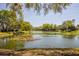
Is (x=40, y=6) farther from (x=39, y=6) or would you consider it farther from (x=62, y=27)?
(x=62, y=27)

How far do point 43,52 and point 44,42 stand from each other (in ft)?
0.25

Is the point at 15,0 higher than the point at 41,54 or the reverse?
higher

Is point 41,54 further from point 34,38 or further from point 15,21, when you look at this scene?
point 15,21

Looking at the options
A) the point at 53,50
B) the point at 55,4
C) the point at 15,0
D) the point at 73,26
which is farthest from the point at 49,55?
the point at 15,0

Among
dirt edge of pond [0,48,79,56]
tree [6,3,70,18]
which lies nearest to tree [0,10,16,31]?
tree [6,3,70,18]

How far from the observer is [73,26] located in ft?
5.04

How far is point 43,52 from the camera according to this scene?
151 centimetres

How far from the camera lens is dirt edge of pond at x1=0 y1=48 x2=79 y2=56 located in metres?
1.50

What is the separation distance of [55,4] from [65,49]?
0.35 m

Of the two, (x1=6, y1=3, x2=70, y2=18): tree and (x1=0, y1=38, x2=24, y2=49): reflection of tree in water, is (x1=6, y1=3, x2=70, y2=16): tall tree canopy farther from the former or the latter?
(x1=0, y1=38, x2=24, y2=49): reflection of tree in water

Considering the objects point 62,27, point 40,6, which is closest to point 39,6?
point 40,6

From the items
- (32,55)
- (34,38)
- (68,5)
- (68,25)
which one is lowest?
(32,55)

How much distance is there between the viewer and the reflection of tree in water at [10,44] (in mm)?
1522

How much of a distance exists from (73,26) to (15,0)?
0.49 metres
